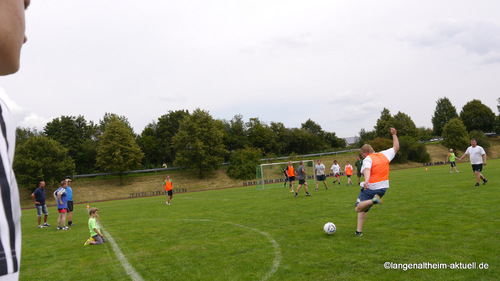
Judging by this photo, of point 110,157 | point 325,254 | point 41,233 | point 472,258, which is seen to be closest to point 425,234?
point 472,258

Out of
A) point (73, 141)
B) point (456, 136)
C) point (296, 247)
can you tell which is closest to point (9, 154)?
point (296, 247)

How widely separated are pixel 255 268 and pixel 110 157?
160ft

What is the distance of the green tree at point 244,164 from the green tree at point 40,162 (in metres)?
24.2

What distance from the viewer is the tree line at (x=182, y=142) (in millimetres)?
46656

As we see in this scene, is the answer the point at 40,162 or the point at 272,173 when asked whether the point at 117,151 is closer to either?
the point at 40,162

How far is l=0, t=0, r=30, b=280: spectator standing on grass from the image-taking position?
0.67 meters

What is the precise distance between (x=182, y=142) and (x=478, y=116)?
68087mm

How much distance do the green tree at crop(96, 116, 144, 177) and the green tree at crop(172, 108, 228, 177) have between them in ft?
22.4

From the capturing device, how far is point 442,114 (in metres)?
86.6

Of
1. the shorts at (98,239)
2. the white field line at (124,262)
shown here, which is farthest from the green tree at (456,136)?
the shorts at (98,239)

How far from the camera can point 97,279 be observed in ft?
22.7

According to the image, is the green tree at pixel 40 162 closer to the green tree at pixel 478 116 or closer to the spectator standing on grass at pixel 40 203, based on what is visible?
the spectator standing on grass at pixel 40 203

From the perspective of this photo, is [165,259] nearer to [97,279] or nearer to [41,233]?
[97,279]

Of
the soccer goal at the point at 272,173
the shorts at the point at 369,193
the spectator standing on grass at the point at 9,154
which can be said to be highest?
the spectator standing on grass at the point at 9,154
